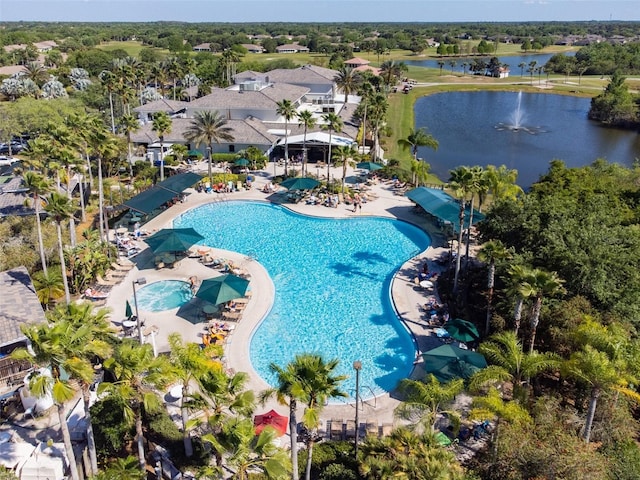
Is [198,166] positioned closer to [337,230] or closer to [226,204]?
[226,204]

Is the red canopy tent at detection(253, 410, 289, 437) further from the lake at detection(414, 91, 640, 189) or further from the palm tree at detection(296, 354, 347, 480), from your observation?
the lake at detection(414, 91, 640, 189)

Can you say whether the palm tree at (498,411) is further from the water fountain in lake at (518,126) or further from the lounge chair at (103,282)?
the water fountain in lake at (518,126)

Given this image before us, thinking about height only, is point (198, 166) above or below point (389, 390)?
above

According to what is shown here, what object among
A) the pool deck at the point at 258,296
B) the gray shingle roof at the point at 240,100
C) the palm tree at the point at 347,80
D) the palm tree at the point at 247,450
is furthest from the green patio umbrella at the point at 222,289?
the palm tree at the point at 347,80

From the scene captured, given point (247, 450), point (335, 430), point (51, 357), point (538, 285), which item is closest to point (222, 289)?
point (335, 430)

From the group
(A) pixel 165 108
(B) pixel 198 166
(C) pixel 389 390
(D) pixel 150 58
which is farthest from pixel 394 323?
(D) pixel 150 58
